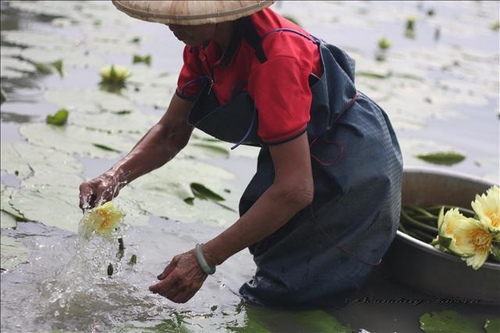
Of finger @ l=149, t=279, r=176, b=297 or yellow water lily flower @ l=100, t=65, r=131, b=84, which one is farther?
yellow water lily flower @ l=100, t=65, r=131, b=84

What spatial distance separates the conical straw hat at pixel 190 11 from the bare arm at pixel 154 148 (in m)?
0.58

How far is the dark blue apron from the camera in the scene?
Answer: 241 centimetres

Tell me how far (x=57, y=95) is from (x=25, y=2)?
2.41 metres

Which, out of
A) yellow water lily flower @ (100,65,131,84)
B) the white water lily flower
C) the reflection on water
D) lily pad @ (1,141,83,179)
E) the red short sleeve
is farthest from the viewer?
yellow water lily flower @ (100,65,131,84)

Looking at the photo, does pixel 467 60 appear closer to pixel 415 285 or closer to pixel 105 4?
pixel 105 4

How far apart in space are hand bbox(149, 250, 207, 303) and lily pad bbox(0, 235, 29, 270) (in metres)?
0.60

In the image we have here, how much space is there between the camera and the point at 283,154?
212 centimetres

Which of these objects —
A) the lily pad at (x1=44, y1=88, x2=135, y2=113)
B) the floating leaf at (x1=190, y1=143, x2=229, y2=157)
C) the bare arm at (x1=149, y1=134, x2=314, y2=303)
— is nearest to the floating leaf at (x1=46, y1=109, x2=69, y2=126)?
the lily pad at (x1=44, y1=88, x2=135, y2=113)

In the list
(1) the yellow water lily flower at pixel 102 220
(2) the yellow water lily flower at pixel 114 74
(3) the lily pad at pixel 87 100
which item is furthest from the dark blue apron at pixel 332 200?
(2) the yellow water lily flower at pixel 114 74

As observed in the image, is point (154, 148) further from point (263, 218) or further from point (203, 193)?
point (203, 193)

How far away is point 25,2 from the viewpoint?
6.33 m

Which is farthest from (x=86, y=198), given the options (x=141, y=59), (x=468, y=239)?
(x=141, y=59)

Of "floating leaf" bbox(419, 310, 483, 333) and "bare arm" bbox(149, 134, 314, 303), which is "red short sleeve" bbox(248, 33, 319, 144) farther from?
"floating leaf" bbox(419, 310, 483, 333)

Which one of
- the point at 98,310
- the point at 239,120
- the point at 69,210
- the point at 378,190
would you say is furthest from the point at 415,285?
the point at 69,210
